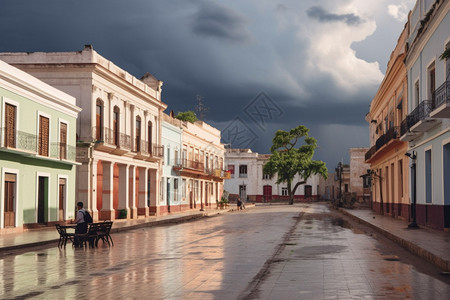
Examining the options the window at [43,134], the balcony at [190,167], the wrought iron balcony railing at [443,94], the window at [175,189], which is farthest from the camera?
the balcony at [190,167]

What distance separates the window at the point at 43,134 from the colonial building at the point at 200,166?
896 inches

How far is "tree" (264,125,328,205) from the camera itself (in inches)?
3078

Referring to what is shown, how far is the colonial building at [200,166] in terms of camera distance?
52.8 m

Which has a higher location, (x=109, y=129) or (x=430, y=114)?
(x=109, y=129)

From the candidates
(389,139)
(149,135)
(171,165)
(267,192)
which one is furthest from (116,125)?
(267,192)

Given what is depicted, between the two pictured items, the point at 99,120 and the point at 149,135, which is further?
the point at 149,135

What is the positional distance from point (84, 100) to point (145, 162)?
10095 millimetres

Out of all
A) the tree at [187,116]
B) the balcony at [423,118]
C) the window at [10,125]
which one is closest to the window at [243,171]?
the tree at [187,116]

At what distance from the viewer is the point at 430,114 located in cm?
1880

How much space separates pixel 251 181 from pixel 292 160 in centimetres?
1766

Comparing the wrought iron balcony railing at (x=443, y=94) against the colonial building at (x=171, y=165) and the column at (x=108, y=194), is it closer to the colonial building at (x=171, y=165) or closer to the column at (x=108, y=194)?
the column at (x=108, y=194)

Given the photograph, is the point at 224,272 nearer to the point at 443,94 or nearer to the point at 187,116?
the point at 443,94

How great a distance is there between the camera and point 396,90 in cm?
3300

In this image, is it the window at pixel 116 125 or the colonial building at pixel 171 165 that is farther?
the colonial building at pixel 171 165
